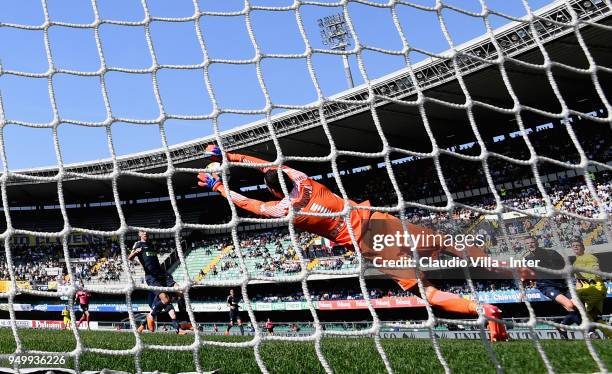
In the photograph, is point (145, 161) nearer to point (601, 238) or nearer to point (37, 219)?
point (37, 219)

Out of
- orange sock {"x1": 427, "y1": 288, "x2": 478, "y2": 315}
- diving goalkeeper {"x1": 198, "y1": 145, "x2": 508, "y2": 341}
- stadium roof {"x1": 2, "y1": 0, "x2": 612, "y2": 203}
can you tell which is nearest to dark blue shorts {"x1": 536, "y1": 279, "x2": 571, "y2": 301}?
diving goalkeeper {"x1": 198, "y1": 145, "x2": 508, "y2": 341}

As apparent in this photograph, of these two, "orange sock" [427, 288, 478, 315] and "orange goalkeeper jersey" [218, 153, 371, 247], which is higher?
"orange goalkeeper jersey" [218, 153, 371, 247]

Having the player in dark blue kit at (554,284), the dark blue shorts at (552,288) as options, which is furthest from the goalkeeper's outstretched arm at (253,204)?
the dark blue shorts at (552,288)

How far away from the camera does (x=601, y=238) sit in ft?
29.1

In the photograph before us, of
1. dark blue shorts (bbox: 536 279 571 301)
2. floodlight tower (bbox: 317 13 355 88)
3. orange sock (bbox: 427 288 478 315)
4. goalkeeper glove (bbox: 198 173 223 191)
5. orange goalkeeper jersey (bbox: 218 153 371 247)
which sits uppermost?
floodlight tower (bbox: 317 13 355 88)

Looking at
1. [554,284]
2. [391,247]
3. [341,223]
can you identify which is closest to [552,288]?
[554,284]

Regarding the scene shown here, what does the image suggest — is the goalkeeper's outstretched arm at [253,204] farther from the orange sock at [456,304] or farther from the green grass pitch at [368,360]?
the orange sock at [456,304]

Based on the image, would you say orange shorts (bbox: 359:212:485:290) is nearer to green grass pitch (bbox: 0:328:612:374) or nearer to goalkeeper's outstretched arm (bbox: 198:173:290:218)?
green grass pitch (bbox: 0:328:612:374)

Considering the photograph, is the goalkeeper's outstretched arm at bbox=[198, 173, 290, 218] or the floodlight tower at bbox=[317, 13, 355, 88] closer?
the goalkeeper's outstretched arm at bbox=[198, 173, 290, 218]

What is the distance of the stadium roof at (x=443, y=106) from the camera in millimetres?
12664

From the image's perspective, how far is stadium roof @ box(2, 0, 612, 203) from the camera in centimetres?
1266

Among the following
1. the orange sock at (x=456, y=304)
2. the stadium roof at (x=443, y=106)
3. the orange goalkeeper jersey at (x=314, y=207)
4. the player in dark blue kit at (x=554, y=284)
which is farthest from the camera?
the stadium roof at (x=443, y=106)

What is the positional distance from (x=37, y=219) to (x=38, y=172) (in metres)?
5.44

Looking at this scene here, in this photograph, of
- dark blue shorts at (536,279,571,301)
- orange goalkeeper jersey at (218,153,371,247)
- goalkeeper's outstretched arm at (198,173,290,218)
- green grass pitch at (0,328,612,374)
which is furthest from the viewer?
dark blue shorts at (536,279,571,301)
